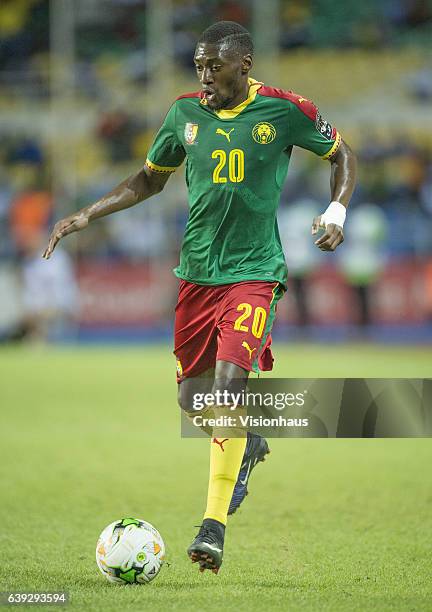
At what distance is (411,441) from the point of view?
993 cm

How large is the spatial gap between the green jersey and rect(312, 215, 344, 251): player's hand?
35 cm

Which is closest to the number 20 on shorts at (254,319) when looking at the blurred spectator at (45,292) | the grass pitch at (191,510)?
the grass pitch at (191,510)

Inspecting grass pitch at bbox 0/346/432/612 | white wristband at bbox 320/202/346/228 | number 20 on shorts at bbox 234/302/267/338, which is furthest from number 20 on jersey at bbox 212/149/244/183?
grass pitch at bbox 0/346/432/612

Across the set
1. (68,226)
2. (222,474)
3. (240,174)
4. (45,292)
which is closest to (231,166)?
(240,174)

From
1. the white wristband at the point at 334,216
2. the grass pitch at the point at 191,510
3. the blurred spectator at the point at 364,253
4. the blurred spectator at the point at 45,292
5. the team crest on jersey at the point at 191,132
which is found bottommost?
the blurred spectator at the point at 45,292

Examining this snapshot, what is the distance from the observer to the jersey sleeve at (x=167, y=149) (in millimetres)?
5715

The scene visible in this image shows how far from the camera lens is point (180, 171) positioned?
75.4 ft

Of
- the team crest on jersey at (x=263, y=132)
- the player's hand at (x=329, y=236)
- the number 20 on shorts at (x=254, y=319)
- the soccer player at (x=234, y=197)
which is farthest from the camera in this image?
the team crest on jersey at (x=263, y=132)

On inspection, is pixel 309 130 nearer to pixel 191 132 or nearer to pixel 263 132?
pixel 263 132

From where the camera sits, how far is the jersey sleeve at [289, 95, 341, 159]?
5.55 metres

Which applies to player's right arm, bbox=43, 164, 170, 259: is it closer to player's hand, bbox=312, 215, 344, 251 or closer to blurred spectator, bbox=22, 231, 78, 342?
player's hand, bbox=312, 215, 344, 251
